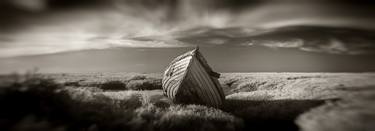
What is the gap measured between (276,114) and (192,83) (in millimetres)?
3198

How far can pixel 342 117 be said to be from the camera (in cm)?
750

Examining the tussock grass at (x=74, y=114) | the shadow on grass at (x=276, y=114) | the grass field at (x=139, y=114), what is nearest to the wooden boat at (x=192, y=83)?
the grass field at (x=139, y=114)

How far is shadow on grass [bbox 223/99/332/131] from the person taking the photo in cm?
881

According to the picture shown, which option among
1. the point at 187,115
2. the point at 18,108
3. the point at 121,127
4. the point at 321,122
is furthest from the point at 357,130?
the point at 18,108

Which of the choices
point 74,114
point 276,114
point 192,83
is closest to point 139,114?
point 74,114

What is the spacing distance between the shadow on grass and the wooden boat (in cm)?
106

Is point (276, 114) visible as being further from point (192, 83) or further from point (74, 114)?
point (74, 114)

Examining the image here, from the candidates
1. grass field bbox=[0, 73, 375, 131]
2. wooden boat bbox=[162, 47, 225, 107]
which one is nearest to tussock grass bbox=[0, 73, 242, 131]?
grass field bbox=[0, 73, 375, 131]

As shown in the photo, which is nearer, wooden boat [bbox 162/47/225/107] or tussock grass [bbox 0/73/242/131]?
tussock grass [bbox 0/73/242/131]

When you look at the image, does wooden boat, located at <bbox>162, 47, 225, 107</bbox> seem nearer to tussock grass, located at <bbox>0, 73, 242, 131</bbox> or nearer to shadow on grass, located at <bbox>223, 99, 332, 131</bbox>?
shadow on grass, located at <bbox>223, 99, 332, 131</bbox>

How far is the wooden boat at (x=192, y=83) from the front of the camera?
36.4 ft

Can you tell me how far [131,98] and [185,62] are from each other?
2646 mm

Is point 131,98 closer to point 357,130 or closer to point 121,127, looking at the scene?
point 121,127

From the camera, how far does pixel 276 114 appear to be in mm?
9859
